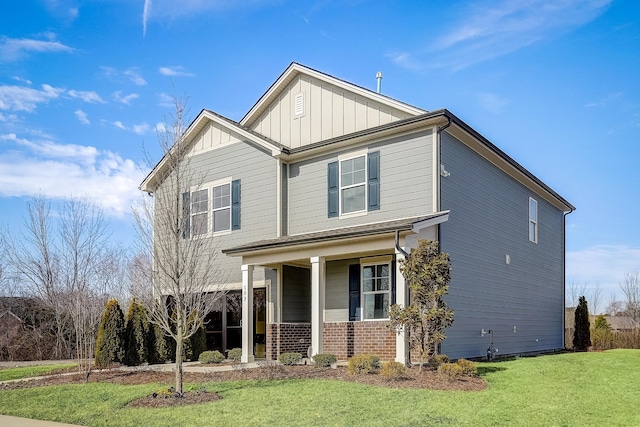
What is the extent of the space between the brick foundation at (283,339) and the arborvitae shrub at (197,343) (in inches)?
114

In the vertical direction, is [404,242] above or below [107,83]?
below

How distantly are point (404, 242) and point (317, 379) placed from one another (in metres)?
3.65

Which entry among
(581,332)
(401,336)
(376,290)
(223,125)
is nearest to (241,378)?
(401,336)

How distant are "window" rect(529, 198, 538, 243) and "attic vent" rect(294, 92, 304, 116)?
29.4ft

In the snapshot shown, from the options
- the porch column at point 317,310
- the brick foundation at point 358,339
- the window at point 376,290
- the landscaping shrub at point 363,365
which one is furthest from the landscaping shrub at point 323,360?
the window at point 376,290

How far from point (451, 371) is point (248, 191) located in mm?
9438

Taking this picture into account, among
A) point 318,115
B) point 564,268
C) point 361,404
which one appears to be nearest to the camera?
point 361,404

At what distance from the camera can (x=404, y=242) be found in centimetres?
1387

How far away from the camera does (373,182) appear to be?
638 inches

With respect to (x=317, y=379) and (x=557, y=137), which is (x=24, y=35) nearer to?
(x=317, y=379)

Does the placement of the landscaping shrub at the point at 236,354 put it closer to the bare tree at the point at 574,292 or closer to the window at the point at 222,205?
the window at the point at 222,205

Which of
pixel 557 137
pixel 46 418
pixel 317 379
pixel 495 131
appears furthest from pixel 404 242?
pixel 46 418

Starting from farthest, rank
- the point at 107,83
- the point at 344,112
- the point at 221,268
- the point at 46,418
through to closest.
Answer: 1. the point at 221,268
2. the point at 344,112
3. the point at 107,83
4. the point at 46,418

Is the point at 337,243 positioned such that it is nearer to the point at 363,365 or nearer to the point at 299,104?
the point at 363,365
